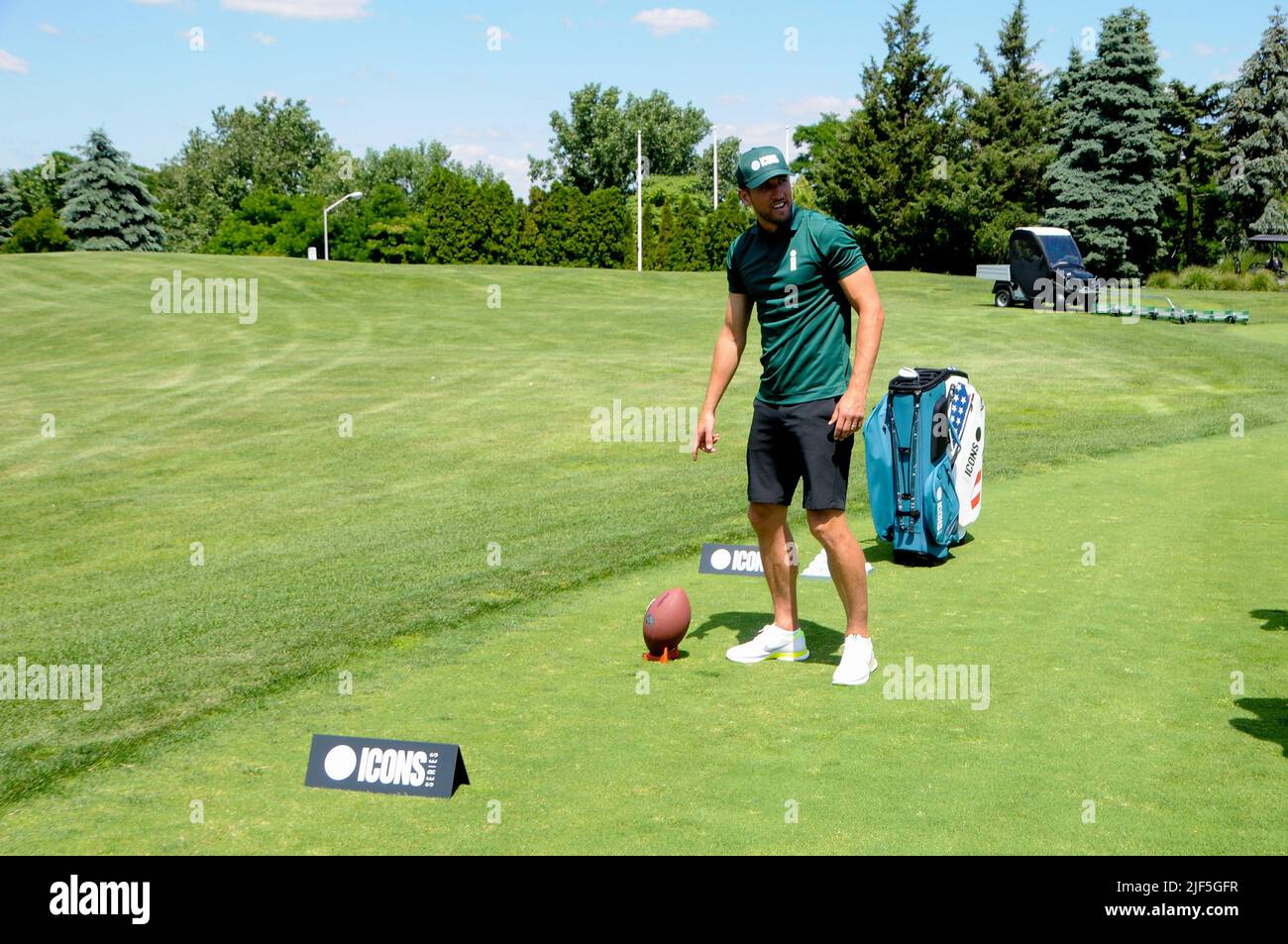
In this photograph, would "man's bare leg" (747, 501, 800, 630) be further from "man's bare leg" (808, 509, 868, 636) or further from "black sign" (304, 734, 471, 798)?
"black sign" (304, 734, 471, 798)

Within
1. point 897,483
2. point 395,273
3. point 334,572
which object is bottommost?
point 334,572

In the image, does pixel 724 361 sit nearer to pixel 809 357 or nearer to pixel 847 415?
pixel 809 357

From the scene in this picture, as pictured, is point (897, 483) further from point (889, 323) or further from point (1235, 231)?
point (1235, 231)

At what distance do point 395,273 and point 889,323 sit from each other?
21.5 m

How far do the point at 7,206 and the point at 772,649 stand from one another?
89215mm

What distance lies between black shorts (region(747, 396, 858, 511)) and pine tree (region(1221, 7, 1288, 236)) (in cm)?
6243

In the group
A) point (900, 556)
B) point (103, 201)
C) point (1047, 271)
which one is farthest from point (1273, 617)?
point (103, 201)

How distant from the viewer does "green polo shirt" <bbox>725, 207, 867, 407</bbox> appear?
6.17 m

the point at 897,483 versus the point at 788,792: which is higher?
the point at 897,483

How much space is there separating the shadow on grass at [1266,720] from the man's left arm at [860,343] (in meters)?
2.22

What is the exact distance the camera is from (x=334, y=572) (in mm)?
9484

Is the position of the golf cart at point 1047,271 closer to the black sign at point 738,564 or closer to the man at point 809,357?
the black sign at point 738,564

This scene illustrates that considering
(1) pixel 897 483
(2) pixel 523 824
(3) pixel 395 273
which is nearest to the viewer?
(2) pixel 523 824
